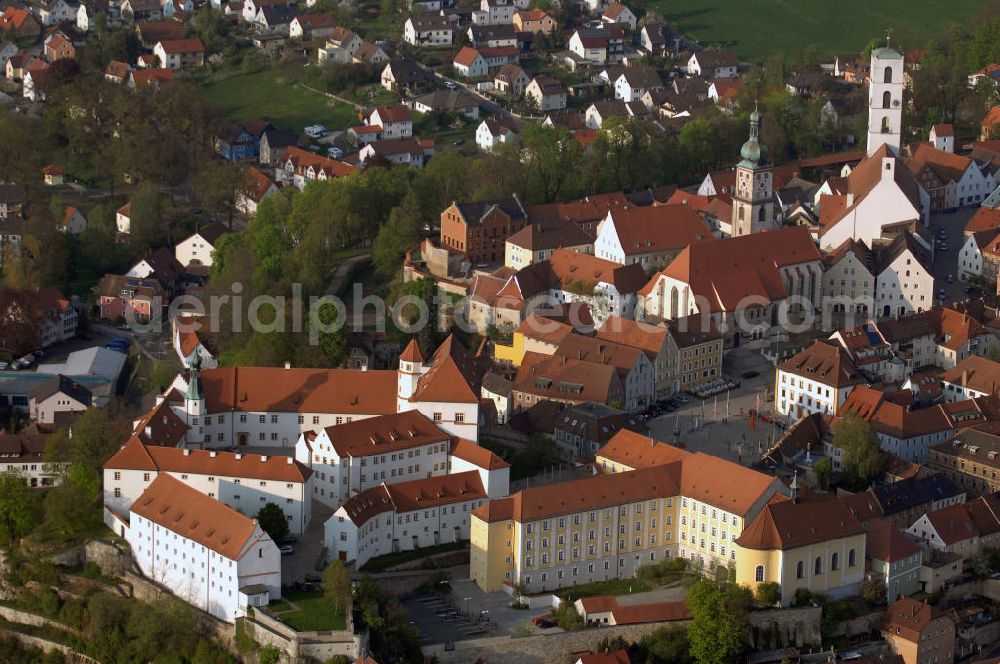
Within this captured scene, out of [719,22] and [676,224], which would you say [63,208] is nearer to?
[676,224]

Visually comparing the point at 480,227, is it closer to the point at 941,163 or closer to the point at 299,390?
the point at 299,390

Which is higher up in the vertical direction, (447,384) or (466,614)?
(447,384)

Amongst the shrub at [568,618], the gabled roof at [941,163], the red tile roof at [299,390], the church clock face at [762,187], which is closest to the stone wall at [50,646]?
the red tile roof at [299,390]

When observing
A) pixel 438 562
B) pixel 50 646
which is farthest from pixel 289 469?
pixel 50 646

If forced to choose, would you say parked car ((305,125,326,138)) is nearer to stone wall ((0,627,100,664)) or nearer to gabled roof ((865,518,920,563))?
stone wall ((0,627,100,664))

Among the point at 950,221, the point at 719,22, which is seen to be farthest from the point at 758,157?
the point at 719,22

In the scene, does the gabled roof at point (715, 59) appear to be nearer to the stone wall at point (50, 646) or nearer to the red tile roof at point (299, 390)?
the red tile roof at point (299, 390)

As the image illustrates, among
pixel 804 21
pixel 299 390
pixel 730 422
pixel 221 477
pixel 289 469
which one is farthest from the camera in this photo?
pixel 804 21
